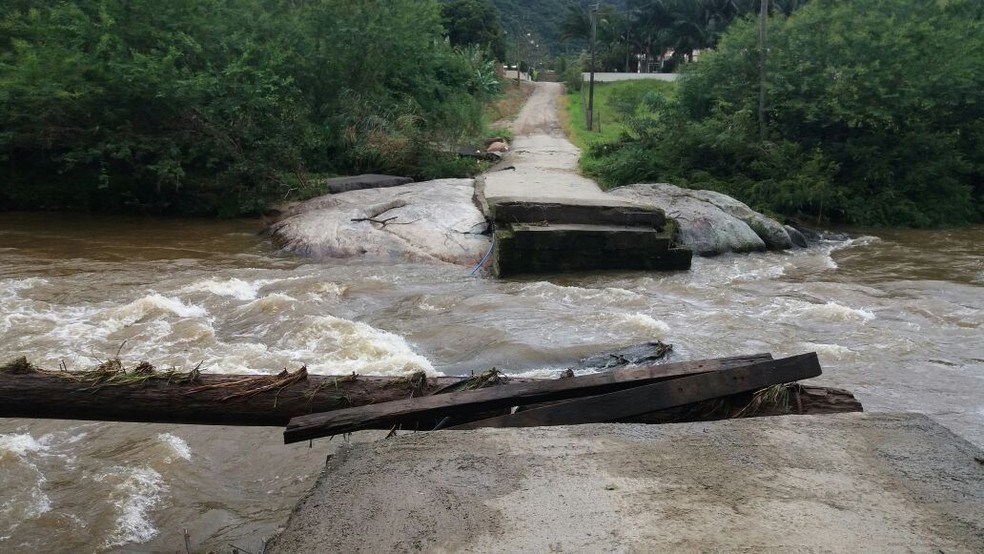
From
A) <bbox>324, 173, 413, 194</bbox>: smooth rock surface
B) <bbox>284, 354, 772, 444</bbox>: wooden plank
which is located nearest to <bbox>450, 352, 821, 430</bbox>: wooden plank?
<bbox>284, 354, 772, 444</bbox>: wooden plank

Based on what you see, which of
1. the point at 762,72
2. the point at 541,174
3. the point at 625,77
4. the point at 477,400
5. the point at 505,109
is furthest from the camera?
the point at 625,77

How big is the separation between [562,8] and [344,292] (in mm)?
96870

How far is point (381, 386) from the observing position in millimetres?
4047

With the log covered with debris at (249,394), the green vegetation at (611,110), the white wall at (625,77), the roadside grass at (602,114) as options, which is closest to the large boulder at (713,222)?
the roadside grass at (602,114)

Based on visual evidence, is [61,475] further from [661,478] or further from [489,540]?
[661,478]

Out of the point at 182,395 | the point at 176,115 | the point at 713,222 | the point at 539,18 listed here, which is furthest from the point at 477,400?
the point at 539,18

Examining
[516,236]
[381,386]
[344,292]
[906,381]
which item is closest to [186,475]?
[381,386]

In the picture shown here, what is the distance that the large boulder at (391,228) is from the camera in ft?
38.4

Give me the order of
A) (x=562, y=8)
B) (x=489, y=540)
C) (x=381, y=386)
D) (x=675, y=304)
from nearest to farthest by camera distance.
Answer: (x=489, y=540) → (x=381, y=386) → (x=675, y=304) → (x=562, y=8)

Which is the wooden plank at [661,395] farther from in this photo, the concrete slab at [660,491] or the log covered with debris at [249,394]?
the concrete slab at [660,491]

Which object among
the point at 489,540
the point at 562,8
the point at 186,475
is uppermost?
the point at 562,8

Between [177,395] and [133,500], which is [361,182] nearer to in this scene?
[133,500]

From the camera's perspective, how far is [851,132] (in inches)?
676

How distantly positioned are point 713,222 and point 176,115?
1051 cm
